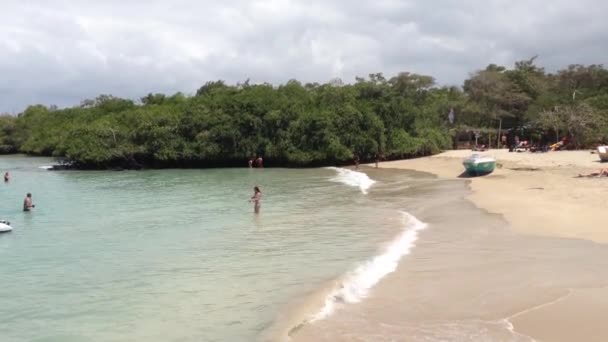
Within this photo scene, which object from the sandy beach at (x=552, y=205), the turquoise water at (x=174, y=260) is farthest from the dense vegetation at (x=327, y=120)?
the turquoise water at (x=174, y=260)

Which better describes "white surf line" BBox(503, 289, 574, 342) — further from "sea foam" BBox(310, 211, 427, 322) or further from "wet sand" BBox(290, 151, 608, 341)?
"sea foam" BBox(310, 211, 427, 322)

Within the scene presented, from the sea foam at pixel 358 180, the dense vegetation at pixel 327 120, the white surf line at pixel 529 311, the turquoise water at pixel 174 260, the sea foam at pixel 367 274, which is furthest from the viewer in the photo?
the dense vegetation at pixel 327 120

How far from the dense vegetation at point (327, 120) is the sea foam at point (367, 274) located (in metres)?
37.5

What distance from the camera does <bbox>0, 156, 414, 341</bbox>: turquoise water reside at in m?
10.2

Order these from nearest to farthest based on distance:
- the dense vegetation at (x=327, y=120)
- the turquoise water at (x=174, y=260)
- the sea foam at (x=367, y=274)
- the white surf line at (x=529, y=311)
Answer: the white surf line at (x=529, y=311), the turquoise water at (x=174, y=260), the sea foam at (x=367, y=274), the dense vegetation at (x=327, y=120)

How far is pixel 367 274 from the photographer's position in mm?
12656

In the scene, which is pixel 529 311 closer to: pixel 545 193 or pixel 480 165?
pixel 545 193

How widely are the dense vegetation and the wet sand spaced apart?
32.9 metres

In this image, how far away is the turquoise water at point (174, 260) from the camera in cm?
1016

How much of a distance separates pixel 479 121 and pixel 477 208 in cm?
4268

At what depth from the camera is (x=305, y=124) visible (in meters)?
56.3

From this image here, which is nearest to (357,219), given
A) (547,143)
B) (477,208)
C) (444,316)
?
(477,208)

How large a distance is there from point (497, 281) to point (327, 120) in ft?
146

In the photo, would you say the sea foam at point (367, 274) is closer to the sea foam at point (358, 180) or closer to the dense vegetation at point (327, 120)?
the sea foam at point (358, 180)
